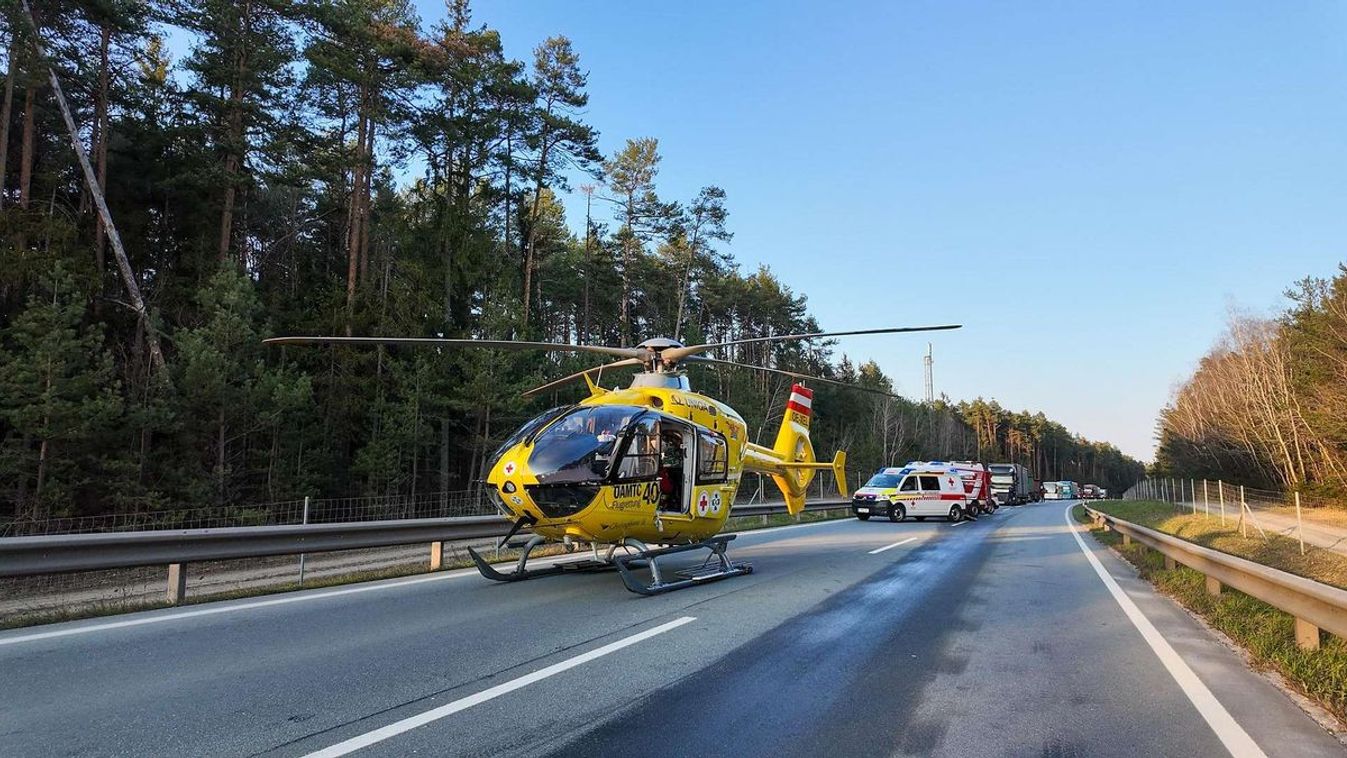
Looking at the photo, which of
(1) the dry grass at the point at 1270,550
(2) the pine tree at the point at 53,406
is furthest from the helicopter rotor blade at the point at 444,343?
(2) the pine tree at the point at 53,406

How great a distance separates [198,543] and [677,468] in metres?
5.84

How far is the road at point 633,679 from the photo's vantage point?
3.99 meters

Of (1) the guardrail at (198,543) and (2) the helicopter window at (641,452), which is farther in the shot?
(2) the helicopter window at (641,452)

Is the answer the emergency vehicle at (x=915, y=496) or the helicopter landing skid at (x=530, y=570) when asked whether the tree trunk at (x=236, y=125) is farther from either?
the emergency vehicle at (x=915, y=496)

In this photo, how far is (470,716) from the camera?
427 cm

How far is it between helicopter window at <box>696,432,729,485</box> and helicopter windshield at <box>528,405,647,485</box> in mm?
1681

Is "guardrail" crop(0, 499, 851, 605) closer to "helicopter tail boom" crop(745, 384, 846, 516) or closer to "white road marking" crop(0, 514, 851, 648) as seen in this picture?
"white road marking" crop(0, 514, 851, 648)

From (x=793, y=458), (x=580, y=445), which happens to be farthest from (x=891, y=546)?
(x=580, y=445)

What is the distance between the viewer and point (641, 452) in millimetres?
9109

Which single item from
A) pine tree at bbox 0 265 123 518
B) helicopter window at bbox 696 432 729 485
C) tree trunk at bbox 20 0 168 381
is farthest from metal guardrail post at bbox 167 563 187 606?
tree trunk at bbox 20 0 168 381

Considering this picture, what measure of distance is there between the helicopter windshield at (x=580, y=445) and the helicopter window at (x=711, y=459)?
168cm

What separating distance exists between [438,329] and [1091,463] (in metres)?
209

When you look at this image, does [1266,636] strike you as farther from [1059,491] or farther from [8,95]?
[1059,491]

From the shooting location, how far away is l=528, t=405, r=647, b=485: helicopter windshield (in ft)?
27.6
